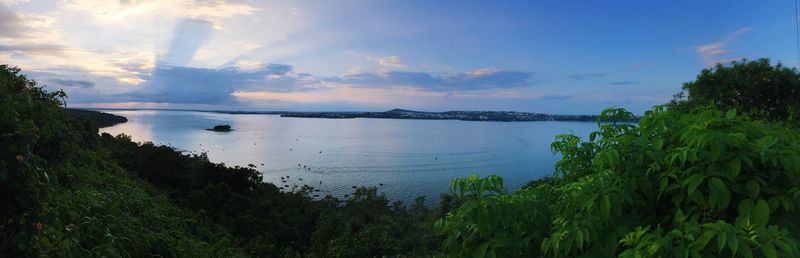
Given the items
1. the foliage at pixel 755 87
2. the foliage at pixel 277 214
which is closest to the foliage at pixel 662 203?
the foliage at pixel 277 214

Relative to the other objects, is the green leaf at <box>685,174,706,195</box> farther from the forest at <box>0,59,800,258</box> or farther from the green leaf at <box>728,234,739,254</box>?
the green leaf at <box>728,234,739,254</box>

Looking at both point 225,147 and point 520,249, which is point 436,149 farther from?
point 520,249

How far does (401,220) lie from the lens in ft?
51.1

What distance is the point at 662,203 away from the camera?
231cm

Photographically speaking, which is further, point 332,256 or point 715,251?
point 332,256

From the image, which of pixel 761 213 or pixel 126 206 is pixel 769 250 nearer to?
pixel 761 213

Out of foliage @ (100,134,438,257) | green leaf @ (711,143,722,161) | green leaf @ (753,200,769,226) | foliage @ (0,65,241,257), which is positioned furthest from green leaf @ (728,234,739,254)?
foliage @ (100,134,438,257)

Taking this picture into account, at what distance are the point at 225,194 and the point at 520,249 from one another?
21.4m

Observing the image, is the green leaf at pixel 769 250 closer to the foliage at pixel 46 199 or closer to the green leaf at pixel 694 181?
the green leaf at pixel 694 181

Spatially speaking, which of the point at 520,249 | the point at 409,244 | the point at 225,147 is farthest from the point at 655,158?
the point at 225,147

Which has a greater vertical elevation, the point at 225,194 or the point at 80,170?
the point at 80,170

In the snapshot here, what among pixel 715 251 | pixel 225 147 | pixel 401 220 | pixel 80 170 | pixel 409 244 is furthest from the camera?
pixel 225 147

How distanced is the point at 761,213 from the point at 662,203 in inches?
20.7

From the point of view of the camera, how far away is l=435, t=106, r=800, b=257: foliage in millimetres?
1751
